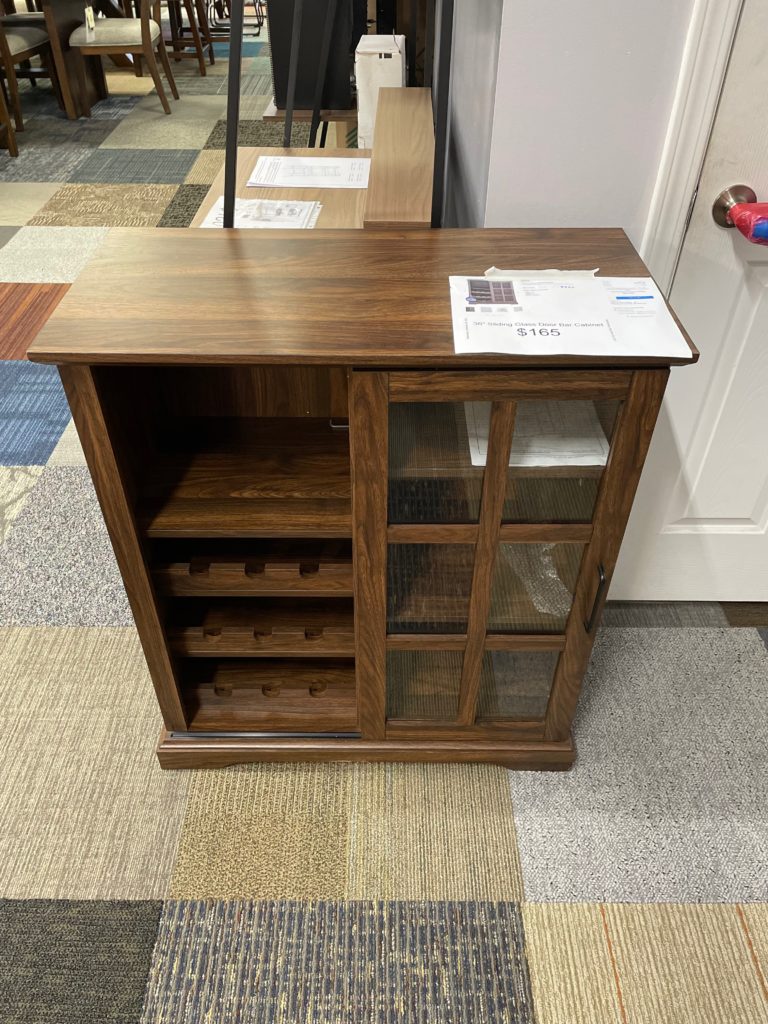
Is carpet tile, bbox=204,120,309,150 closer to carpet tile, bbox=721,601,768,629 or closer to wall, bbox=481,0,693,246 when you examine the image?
wall, bbox=481,0,693,246

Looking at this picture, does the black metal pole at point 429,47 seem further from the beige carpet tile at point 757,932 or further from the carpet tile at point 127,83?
the carpet tile at point 127,83

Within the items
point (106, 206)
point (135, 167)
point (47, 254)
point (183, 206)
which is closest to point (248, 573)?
point (47, 254)

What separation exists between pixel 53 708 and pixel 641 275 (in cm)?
130

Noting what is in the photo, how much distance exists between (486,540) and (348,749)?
53 centimetres

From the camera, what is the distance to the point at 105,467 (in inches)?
39.3

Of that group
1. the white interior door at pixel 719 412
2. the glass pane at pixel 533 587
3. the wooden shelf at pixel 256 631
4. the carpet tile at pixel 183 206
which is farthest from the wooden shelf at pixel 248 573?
the carpet tile at pixel 183 206

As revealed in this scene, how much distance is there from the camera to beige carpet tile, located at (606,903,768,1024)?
43.2 inches

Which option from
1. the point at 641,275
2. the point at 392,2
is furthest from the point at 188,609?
the point at 392,2

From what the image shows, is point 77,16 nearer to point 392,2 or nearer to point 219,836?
point 392,2

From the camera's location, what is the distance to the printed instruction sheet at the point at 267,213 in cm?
128

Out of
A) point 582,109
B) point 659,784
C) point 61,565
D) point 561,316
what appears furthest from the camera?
point 61,565

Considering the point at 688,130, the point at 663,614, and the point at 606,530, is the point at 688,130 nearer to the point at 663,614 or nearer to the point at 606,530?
the point at 606,530

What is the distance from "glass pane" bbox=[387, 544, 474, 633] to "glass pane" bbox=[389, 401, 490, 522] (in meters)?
0.07

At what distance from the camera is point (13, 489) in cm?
200
